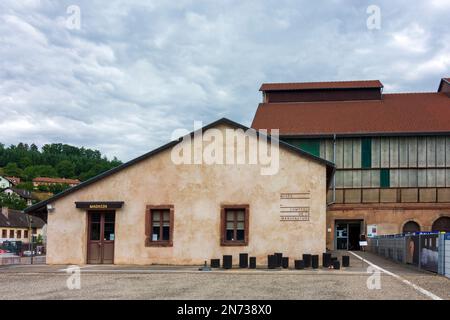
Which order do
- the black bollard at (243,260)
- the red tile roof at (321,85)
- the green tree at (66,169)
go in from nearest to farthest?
1. the black bollard at (243,260)
2. the red tile roof at (321,85)
3. the green tree at (66,169)

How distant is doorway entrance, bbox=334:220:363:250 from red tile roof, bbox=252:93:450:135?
7.21m

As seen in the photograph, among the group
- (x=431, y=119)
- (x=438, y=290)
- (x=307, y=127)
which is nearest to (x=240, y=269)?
(x=438, y=290)

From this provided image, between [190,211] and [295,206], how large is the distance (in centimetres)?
454

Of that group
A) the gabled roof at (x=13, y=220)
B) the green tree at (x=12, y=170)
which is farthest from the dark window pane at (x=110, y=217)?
the green tree at (x=12, y=170)

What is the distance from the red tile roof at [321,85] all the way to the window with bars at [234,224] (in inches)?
1143

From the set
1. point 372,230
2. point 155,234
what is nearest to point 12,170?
point 372,230

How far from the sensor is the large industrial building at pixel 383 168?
40938 mm

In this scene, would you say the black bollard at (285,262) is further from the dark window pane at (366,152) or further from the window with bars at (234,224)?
the dark window pane at (366,152)

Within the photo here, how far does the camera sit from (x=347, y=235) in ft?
139

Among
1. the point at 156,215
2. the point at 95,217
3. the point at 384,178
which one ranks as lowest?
the point at 95,217

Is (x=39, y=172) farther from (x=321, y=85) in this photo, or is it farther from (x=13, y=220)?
(x=321, y=85)

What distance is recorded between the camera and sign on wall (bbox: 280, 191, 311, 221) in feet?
73.9

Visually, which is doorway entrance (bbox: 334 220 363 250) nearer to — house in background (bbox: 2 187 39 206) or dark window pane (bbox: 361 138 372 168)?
dark window pane (bbox: 361 138 372 168)

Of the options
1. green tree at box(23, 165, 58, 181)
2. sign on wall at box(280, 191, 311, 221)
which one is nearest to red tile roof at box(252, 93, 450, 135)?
sign on wall at box(280, 191, 311, 221)
